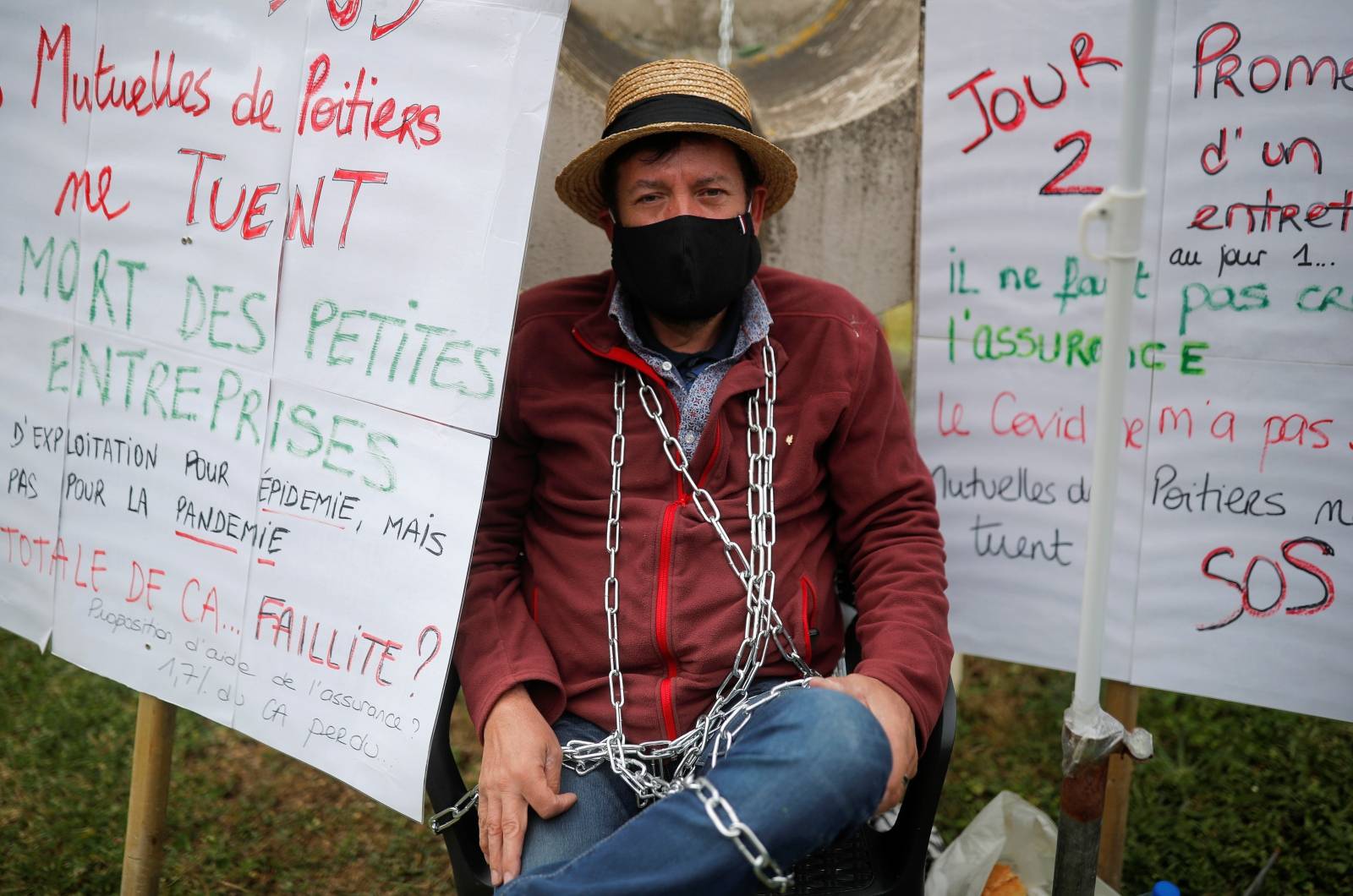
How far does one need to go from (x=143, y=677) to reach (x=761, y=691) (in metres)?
1.32

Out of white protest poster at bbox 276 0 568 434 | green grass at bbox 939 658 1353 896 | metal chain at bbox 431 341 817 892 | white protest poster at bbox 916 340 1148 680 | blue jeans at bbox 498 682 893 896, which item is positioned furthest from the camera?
green grass at bbox 939 658 1353 896

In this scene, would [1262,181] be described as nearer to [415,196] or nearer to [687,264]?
[687,264]

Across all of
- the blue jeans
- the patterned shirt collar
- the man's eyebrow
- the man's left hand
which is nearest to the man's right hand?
the blue jeans

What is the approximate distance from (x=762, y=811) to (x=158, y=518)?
142 centimetres

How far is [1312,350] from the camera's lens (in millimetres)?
2314

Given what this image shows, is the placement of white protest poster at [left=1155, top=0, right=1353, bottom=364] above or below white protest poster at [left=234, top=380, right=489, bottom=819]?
above

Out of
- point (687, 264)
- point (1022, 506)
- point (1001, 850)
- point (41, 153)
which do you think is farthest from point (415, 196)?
point (1001, 850)

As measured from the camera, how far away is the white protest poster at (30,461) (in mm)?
2422

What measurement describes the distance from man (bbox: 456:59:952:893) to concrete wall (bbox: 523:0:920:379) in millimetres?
557

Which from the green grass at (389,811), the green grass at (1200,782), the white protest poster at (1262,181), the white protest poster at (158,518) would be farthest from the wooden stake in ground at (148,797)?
the white protest poster at (1262,181)

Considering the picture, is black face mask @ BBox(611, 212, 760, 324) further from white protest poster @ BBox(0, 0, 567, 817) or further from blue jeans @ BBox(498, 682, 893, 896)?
blue jeans @ BBox(498, 682, 893, 896)

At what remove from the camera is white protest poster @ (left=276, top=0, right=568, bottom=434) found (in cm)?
191

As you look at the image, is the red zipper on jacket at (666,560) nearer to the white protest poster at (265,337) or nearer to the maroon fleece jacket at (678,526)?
the maroon fleece jacket at (678,526)

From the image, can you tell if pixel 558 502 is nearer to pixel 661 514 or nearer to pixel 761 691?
pixel 661 514
